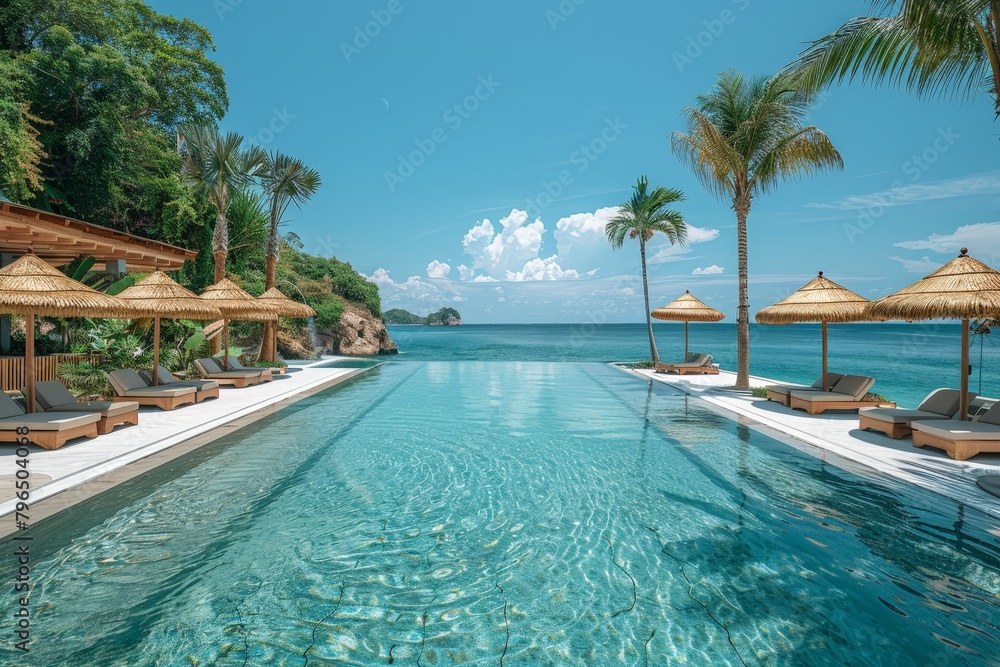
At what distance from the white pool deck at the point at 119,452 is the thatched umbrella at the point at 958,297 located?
33.6 feet

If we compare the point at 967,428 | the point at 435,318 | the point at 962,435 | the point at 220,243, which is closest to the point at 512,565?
the point at 962,435

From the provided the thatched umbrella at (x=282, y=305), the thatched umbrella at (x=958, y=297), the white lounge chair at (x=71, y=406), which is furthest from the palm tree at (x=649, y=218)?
the white lounge chair at (x=71, y=406)

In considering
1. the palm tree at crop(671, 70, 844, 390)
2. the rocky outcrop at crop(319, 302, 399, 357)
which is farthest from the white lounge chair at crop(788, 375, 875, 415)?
the rocky outcrop at crop(319, 302, 399, 357)

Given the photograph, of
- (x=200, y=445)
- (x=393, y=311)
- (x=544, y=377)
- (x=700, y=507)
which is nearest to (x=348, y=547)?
(x=700, y=507)

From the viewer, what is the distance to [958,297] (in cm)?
634

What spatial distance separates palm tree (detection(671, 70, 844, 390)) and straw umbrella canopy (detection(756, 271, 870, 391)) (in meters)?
1.65

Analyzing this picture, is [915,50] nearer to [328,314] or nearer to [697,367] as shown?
[697,367]

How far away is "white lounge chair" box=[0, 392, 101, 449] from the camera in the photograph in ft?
19.3

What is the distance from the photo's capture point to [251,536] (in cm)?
401

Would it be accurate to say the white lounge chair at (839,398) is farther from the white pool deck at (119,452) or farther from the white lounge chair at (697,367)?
the white pool deck at (119,452)

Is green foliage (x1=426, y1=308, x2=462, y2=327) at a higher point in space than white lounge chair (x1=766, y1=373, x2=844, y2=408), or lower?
higher

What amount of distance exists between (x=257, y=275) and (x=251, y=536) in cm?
2198

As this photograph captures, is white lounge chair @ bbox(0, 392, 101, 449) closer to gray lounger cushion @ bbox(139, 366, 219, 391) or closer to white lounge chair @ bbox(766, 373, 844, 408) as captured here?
gray lounger cushion @ bbox(139, 366, 219, 391)

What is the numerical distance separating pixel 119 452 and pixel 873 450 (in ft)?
32.2
